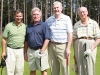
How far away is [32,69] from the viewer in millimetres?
6922

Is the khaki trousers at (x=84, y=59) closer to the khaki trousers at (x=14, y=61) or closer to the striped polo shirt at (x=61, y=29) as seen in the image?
the striped polo shirt at (x=61, y=29)

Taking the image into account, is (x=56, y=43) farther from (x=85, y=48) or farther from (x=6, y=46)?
(x=6, y=46)

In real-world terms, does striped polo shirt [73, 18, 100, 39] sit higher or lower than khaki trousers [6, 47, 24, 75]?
higher

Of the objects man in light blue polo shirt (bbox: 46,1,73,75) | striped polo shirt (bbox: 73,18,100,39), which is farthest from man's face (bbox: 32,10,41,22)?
striped polo shirt (bbox: 73,18,100,39)

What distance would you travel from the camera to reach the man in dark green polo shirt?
6777 mm

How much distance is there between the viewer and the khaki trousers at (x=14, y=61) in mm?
6898

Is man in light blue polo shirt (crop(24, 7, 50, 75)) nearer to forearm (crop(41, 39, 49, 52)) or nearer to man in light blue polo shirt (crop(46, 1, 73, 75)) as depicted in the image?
forearm (crop(41, 39, 49, 52))

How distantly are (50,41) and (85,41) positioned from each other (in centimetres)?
101

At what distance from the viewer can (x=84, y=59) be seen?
21.0ft

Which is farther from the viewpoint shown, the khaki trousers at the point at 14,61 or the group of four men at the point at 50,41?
the khaki trousers at the point at 14,61

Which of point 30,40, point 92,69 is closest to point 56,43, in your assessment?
point 30,40

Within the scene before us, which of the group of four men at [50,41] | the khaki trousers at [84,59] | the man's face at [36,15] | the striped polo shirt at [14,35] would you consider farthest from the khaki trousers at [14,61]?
the khaki trousers at [84,59]

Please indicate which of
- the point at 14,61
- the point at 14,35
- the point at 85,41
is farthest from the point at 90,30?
the point at 14,61

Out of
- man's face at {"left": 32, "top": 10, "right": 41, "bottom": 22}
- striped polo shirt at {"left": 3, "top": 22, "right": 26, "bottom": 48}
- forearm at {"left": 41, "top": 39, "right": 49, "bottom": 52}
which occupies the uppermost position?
man's face at {"left": 32, "top": 10, "right": 41, "bottom": 22}
